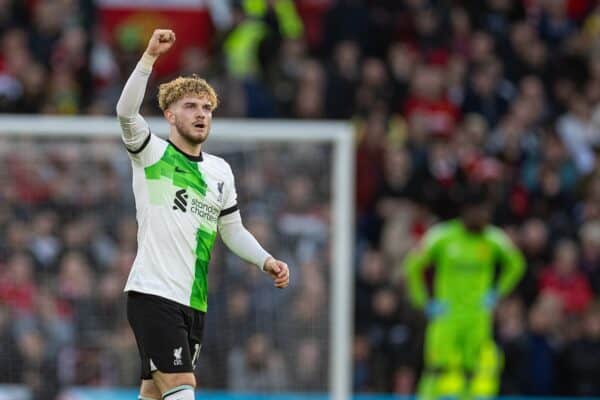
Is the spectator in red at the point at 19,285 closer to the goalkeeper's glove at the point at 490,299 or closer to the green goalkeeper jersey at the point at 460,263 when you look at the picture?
the green goalkeeper jersey at the point at 460,263

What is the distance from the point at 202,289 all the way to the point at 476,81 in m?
10.6

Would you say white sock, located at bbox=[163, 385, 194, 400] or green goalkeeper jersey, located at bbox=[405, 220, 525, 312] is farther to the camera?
green goalkeeper jersey, located at bbox=[405, 220, 525, 312]

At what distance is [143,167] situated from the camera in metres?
8.62

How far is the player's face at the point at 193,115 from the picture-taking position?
861 centimetres

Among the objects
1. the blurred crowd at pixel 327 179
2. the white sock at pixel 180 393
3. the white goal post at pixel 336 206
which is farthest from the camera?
the white goal post at pixel 336 206

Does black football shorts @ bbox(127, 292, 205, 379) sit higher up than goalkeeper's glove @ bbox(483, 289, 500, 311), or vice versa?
black football shorts @ bbox(127, 292, 205, 379)

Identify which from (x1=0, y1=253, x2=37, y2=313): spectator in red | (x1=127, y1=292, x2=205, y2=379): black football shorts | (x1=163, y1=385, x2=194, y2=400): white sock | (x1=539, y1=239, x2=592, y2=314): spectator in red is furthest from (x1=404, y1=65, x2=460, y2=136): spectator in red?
(x1=163, y1=385, x2=194, y2=400): white sock

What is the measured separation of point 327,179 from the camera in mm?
14359

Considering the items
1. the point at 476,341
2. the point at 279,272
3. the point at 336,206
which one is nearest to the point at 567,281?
the point at 476,341

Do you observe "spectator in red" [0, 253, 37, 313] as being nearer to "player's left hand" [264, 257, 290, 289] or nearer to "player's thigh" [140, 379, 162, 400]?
"player's thigh" [140, 379, 162, 400]

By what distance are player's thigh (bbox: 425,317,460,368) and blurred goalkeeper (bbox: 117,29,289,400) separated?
6.20 m

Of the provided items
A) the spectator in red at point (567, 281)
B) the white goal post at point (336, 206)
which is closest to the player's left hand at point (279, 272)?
the white goal post at point (336, 206)

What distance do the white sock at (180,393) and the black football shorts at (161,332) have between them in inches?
3.8

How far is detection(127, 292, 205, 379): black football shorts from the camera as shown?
27.8 ft
